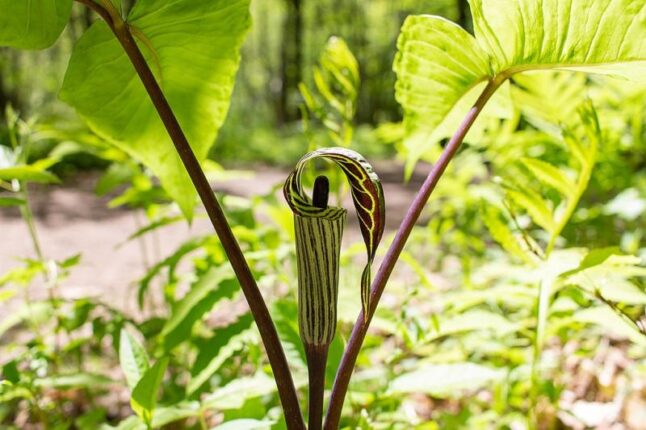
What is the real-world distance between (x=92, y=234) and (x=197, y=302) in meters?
3.91

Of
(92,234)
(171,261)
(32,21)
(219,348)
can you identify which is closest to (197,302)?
(219,348)

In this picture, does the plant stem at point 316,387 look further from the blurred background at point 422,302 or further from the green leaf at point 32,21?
the green leaf at point 32,21

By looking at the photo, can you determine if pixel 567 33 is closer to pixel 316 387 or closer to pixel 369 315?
pixel 369 315

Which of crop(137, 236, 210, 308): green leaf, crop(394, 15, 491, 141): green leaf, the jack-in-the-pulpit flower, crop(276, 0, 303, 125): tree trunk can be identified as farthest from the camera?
crop(276, 0, 303, 125): tree trunk

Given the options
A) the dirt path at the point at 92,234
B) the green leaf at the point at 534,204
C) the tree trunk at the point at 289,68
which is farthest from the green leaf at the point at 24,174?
the tree trunk at the point at 289,68

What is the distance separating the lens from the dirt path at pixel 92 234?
122 inches

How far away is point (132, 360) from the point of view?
32.0 inches

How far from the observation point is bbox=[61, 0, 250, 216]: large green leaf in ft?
2.65

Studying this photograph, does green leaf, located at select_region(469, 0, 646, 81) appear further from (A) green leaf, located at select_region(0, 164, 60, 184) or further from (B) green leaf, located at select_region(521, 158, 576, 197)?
(A) green leaf, located at select_region(0, 164, 60, 184)

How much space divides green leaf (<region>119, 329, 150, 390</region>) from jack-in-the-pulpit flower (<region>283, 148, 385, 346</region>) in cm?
28

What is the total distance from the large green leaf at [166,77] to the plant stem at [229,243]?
0.13m

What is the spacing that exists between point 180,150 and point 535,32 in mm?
472

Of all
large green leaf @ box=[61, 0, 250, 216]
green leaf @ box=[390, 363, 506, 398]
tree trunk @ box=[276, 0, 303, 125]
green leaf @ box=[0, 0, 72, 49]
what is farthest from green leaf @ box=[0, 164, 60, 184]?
tree trunk @ box=[276, 0, 303, 125]

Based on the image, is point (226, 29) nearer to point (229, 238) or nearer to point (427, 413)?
point (229, 238)
